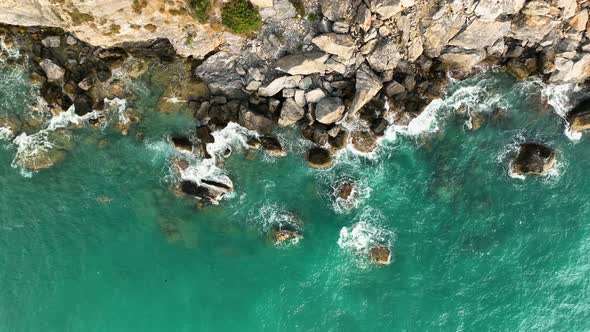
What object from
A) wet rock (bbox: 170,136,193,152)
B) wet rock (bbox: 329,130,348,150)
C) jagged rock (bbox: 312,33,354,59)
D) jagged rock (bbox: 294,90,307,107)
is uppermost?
jagged rock (bbox: 312,33,354,59)

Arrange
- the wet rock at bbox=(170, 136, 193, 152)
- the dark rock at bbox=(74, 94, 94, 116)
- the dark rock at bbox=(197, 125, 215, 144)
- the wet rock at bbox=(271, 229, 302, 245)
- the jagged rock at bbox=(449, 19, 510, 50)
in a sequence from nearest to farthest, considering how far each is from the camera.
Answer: the jagged rock at bbox=(449, 19, 510, 50)
the dark rock at bbox=(74, 94, 94, 116)
the dark rock at bbox=(197, 125, 215, 144)
the wet rock at bbox=(170, 136, 193, 152)
the wet rock at bbox=(271, 229, 302, 245)

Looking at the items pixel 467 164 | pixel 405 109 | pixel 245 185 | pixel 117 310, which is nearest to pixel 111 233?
pixel 117 310

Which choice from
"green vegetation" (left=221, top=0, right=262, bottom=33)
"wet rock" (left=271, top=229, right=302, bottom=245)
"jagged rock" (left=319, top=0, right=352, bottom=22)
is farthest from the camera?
"wet rock" (left=271, top=229, right=302, bottom=245)

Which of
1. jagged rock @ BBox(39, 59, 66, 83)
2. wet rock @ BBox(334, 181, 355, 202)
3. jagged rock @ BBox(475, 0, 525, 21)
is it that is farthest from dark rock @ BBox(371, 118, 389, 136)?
jagged rock @ BBox(39, 59, 66, 83)

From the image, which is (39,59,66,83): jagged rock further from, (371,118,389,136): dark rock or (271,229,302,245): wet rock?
(371,118,389,136): dark rock

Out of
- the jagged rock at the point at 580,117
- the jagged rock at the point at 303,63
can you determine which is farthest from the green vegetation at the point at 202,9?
the jagged rock at the point at 580,117

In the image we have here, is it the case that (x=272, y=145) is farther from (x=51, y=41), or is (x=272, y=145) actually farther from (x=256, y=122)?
(x=51, y=41)

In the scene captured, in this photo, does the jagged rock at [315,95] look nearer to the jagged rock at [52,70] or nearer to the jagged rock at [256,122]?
the jagged rock at [256,122]

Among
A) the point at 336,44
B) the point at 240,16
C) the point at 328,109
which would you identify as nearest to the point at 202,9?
the point at 240,16
